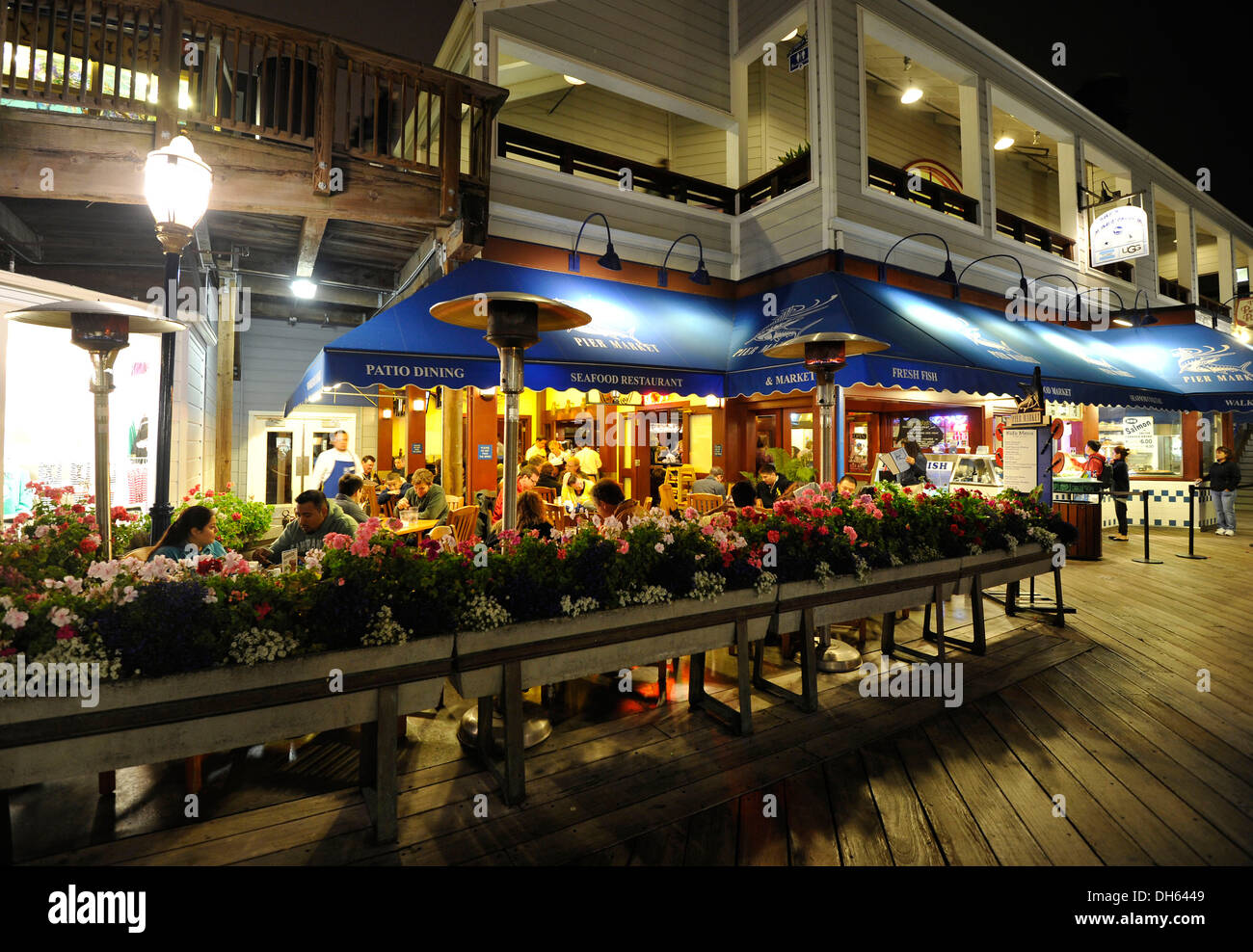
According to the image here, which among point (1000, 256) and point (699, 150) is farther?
point (699, 150)

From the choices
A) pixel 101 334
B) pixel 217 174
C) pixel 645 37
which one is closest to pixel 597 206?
pixel 645 37

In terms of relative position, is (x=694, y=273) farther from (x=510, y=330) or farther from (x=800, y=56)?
(x=510, y=330)

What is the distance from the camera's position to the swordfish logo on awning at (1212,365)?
11312 mm

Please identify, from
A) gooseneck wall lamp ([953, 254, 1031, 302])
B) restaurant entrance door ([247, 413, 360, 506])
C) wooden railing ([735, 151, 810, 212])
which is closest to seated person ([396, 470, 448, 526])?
restaurant entrance door ([247, 413, 360, 506])

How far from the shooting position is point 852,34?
348 inches

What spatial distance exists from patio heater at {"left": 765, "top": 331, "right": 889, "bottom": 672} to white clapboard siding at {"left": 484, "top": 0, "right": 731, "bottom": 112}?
21.3ft

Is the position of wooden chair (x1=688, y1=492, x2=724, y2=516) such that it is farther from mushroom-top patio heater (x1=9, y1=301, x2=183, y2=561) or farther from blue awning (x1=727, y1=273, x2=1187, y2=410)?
mushroom-top patio heater (x1=9, y1=301, x2=183, y2=561)

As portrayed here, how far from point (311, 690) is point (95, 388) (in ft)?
9.84

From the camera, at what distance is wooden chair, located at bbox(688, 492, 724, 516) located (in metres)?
A: 7.96

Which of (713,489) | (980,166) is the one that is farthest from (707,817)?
(980,166)

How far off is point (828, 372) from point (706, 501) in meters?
3.01

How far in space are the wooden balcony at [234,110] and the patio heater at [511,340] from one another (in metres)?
3.39

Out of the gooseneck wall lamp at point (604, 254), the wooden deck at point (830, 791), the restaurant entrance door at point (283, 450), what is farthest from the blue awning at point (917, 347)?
the restaurant entrance door at point (283, 450)

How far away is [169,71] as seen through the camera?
5320 mm
